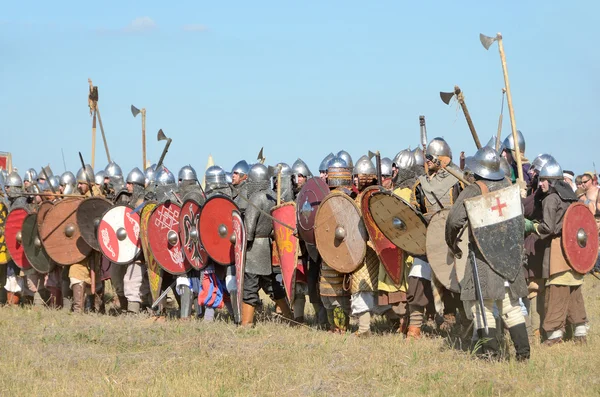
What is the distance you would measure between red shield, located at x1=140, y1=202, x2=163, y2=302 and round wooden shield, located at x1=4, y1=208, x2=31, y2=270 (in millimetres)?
2129

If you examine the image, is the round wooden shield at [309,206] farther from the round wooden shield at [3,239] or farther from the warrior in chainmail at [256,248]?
the round wooden shield at [3,239]

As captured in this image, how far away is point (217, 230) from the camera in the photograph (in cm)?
984

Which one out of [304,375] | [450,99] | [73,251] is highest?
[450,99]

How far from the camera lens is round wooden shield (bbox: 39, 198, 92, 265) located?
11.1 meters

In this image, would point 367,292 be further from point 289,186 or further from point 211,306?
point 289,186

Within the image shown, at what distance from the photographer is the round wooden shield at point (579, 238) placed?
26.7 feet

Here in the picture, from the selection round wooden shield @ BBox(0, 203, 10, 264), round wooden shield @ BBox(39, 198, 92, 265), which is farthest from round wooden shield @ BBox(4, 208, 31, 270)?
round wooden shield @ BBox(39, 198, 92, 265)

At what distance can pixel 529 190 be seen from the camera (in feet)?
30.1

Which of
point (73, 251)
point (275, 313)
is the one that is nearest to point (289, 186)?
point (275, 313)

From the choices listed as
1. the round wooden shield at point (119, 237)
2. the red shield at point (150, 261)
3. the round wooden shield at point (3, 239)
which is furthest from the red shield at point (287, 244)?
the round wooden shield at point (3, 239)

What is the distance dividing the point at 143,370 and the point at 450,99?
4.04 m

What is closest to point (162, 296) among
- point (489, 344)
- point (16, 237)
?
point (16, 237)

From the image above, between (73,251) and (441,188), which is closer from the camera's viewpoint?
(441,188)

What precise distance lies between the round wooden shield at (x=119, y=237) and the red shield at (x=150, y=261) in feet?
0.64
